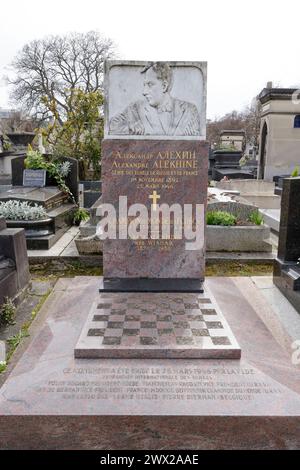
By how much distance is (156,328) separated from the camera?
3480mm

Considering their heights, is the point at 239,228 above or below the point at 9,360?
above

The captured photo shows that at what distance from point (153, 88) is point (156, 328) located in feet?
8.67

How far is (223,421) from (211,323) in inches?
47.0

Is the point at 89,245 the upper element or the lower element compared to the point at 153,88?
lower

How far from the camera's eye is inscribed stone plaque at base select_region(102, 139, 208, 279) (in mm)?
4348

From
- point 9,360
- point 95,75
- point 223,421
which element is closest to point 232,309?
point 223,421

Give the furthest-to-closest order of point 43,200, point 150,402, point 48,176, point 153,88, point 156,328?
1. point 48,176
2. point 43,200
3. point 153,88
4. point 156,328
5. point 150,402

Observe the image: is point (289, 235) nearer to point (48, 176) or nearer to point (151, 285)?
point (151, 285)

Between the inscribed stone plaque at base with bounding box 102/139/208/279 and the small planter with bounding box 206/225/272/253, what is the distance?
232cm

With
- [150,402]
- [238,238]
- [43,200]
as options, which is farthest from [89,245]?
[150,402]

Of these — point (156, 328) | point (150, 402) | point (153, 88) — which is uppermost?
point (153, 88)

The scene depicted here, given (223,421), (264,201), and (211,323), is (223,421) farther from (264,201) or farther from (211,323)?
(264,201)

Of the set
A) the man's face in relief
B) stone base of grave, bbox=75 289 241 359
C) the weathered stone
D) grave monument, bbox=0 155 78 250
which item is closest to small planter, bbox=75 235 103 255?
grave monument, bbox=0 155 78 250

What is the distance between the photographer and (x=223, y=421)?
2471 mm
